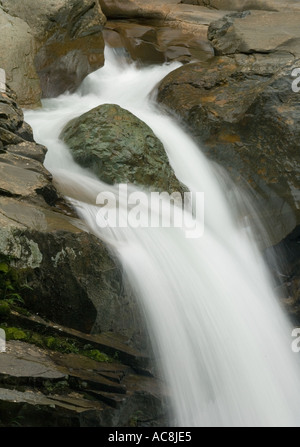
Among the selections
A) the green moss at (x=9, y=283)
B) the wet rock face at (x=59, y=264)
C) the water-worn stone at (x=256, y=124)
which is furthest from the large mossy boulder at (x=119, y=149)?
the green moss at (x=9, y=283)

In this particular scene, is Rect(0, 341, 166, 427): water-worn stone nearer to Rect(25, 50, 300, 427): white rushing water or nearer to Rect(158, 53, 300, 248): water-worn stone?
Rect(25, 50, 300, 427): white rushing water

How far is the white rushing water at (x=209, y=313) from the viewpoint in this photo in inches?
213

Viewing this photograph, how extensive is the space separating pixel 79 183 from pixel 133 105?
3406mm

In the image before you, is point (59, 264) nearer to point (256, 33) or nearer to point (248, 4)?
point (256, 33)

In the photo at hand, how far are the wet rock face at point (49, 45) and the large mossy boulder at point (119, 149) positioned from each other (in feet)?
4.98

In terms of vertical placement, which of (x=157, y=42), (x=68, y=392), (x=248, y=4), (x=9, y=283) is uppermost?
(x=248, y=4)

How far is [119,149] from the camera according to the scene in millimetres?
7727

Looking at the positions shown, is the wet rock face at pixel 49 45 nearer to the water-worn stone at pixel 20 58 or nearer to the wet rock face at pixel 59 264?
the water-worn stone at pixel 20 58

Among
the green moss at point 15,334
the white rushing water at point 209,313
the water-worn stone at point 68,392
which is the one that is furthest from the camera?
the white rushing water at point 209,313

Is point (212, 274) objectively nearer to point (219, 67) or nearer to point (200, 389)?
point (200, 389)

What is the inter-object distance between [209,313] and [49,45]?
5.76 metres

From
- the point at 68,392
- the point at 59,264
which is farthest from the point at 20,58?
the point at 68,392

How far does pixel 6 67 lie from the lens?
347 inches

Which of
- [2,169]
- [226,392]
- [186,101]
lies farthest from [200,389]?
[186,101]
